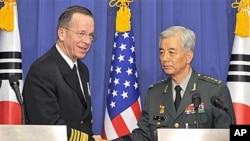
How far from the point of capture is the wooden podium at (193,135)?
2404 millimetres

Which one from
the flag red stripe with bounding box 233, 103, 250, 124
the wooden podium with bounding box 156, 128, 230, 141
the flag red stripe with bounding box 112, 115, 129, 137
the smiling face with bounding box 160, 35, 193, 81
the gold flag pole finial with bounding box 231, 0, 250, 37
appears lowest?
the flag red stripe with bounding box 112, 115, 129, 137

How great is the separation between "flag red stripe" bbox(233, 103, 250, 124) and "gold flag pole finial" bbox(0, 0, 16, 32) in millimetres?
1780

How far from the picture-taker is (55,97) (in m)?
3.05

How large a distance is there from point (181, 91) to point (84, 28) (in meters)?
0.78

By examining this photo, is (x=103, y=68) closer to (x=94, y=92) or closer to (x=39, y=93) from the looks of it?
(x=94, y=92)

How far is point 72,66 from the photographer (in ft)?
10.8

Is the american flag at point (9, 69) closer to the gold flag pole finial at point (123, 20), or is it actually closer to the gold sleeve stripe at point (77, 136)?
the gold flag pole finial at point (123, 20)

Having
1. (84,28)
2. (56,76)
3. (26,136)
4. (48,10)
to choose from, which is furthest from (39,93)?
(48,10)

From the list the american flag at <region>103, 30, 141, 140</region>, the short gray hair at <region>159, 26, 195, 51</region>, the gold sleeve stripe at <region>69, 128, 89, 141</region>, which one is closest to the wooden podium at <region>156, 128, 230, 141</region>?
the gold sleeve stripe at <region>69, 128, 89, 141</region>

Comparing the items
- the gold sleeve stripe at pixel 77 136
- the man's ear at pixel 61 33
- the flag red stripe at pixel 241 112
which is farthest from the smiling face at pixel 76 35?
the flag red stripe at pixel 241 112

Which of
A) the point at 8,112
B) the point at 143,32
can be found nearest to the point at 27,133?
the point at 8,112

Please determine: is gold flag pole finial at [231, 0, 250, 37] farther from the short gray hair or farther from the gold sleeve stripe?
the gold sleeve stripe

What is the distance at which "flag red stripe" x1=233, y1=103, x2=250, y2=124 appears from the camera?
3984mm

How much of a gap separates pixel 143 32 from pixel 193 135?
1.91 metres
